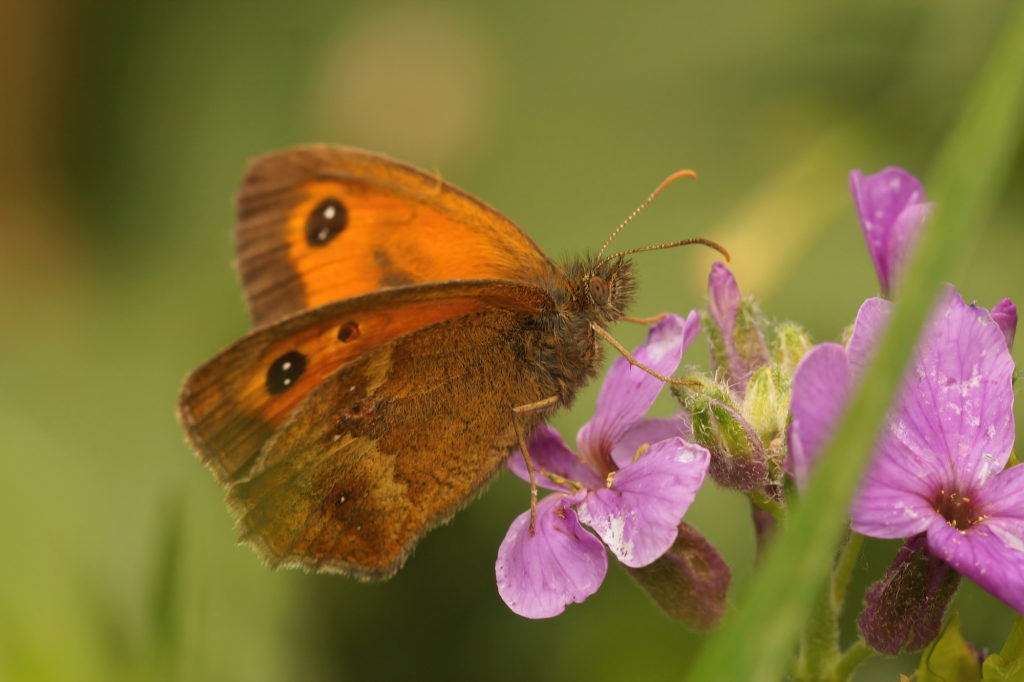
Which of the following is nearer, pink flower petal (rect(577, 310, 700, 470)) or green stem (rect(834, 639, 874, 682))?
green stem (rect(834, 639, 874, 682))

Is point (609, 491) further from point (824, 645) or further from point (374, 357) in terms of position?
point (374, 357)

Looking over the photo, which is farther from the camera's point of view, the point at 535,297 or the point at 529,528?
the point at 535,297

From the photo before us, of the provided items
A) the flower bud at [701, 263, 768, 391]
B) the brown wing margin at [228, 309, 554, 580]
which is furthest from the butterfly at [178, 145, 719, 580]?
the flower bud at [701, 263, 768, 391]

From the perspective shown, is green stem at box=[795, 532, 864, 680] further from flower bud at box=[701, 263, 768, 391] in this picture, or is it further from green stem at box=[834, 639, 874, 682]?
flower bud at box=[701, 263, 768, 391]

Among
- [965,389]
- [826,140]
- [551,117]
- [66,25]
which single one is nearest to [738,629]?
[965,389]

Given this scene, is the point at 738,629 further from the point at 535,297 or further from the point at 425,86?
the point at 425,86
